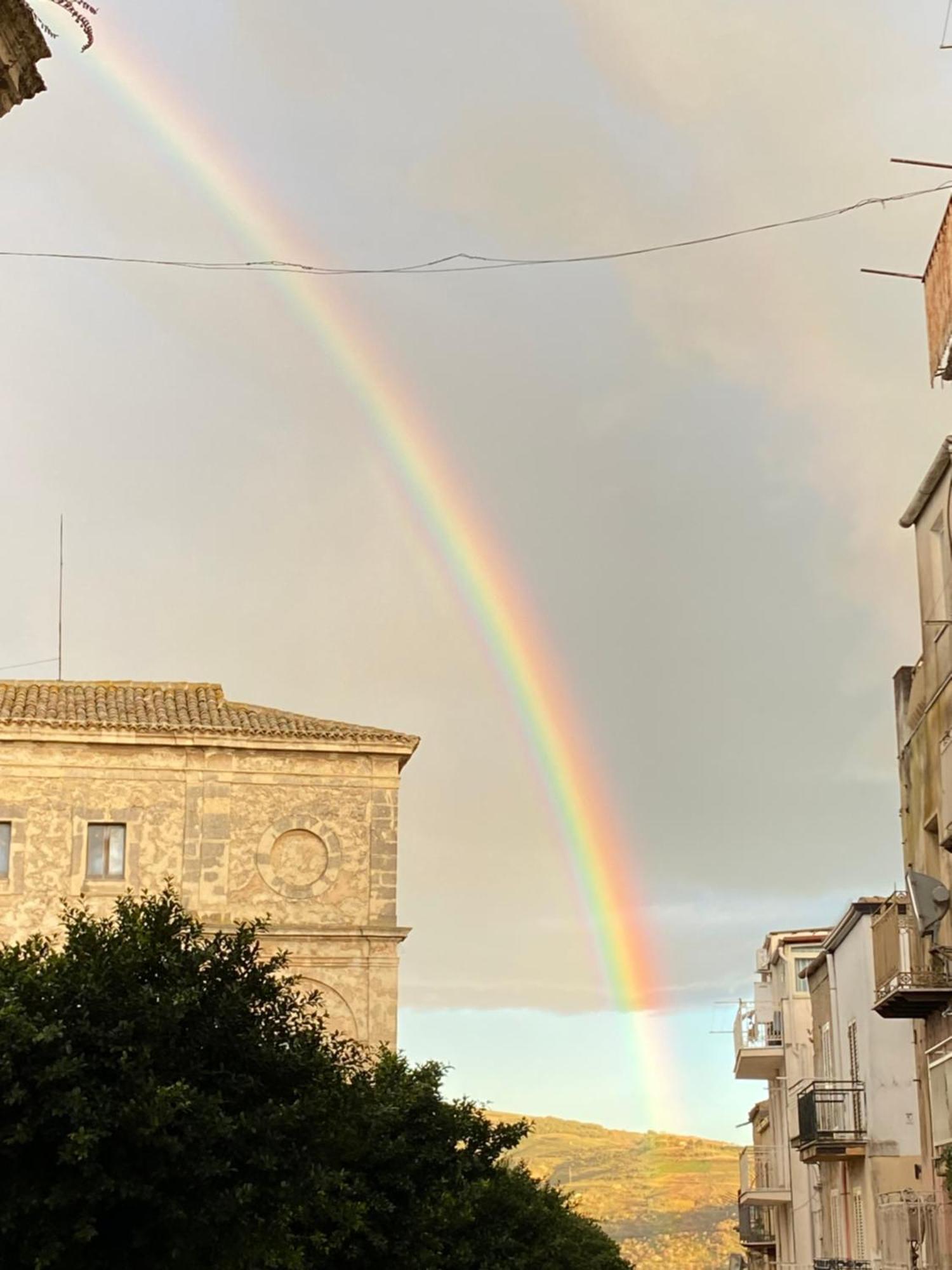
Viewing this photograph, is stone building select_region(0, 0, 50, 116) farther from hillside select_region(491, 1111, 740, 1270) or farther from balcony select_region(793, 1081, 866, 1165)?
hillside select_region(491, 1111, 740, 1270)

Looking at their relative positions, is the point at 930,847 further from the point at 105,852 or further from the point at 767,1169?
the point at 767,1169

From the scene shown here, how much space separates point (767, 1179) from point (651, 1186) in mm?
91341

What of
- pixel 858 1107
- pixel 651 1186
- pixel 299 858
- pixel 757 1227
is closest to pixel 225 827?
pixel 299 858

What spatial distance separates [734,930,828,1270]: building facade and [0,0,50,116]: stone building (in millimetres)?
41904

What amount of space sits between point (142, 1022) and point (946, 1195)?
37.9 feet

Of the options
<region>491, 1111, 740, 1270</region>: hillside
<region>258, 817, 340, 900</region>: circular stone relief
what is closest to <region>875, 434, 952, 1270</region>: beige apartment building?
<region>258, 817, 340, 900</region>: circular stone relief

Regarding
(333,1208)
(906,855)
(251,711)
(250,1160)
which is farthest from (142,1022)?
(251,711)

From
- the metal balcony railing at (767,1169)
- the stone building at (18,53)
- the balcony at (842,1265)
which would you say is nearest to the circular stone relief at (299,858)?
the balcony at (842,1265)

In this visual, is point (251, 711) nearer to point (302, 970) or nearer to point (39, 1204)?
point (302, 970)

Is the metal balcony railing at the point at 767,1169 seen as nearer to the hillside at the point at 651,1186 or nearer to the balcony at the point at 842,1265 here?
the balcony at the point at 842,1265

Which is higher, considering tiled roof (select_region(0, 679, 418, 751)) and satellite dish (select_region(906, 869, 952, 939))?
tiled roof (select_region(0, 679, 418, 751))

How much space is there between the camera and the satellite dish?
2184 centimetres

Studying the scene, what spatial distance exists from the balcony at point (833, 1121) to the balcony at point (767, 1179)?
17607 mm

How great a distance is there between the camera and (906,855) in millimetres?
25391
